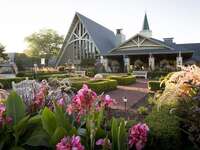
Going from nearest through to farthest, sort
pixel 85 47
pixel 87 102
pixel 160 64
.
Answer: pixel 87 102, pixel 160 64, pixel 85 47

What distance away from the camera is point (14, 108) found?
3148 millimetres

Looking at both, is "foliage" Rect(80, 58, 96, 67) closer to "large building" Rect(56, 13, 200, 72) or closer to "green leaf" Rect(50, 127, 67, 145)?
"large building" Rect(56, 13, 200, 72)

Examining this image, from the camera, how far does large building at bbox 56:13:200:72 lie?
35.2 m

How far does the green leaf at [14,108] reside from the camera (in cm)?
312

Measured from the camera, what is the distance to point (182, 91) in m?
4.76

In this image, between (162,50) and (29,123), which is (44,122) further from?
(162,50)

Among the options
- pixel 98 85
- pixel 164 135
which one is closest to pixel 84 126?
pixel 164 135

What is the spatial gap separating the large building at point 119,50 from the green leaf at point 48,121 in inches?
1212

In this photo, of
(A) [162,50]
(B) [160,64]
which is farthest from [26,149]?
(B) [160,64]

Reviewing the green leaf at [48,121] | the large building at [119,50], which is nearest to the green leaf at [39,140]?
the green leaf at [48,121]

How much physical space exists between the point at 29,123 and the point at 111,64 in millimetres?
35945

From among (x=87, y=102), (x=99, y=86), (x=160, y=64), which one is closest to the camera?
(x=87, y=102)

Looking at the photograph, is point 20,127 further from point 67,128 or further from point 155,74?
point 155,74

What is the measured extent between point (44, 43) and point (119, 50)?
95.3ft
